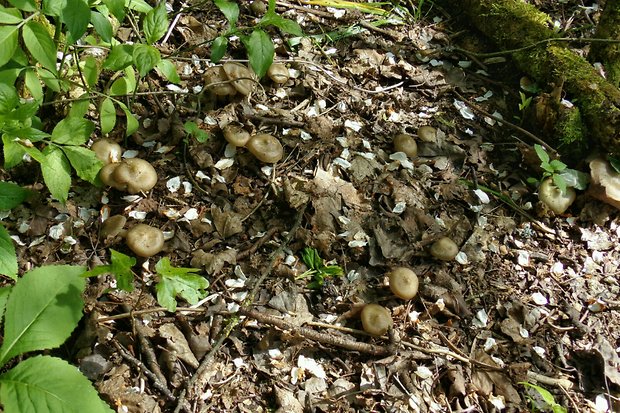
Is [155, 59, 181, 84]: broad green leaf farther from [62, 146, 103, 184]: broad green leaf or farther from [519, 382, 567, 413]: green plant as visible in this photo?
[519, 382, 567, 413]: green plant

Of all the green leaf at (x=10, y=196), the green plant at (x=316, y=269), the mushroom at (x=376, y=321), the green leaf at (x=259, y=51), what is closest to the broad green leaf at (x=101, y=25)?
the green leaf at (x=259, y=51)

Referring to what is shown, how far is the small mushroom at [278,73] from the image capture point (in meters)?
4.68

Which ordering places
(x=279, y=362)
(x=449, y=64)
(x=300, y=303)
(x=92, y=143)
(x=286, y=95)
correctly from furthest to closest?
1. (x=449, y=64)
2. (x=286, y=95)
3. (x=92, y=143)
4. (x=300, y=303)
5. (x=279, y=362)

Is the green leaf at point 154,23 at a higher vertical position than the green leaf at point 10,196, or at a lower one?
higher

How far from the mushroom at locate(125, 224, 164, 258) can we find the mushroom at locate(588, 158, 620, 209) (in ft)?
10.8

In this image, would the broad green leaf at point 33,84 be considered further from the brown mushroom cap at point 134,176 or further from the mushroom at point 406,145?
the mushroom at point 406,145

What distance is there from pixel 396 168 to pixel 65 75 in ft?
8.31

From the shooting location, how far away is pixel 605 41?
16.1ft

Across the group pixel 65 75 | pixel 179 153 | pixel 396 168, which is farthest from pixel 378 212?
pixel 65 75

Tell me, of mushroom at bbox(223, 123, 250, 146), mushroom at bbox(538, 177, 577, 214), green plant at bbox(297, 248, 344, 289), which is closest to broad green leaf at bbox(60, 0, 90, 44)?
mushroom at bbox(223, 123, 250, 146)

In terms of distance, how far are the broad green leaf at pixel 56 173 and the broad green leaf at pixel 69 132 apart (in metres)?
0.06

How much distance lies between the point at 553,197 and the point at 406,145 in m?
1.20

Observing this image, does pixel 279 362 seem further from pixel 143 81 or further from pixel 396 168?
pixel 143 81

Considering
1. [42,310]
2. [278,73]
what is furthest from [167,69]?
[42,310]
